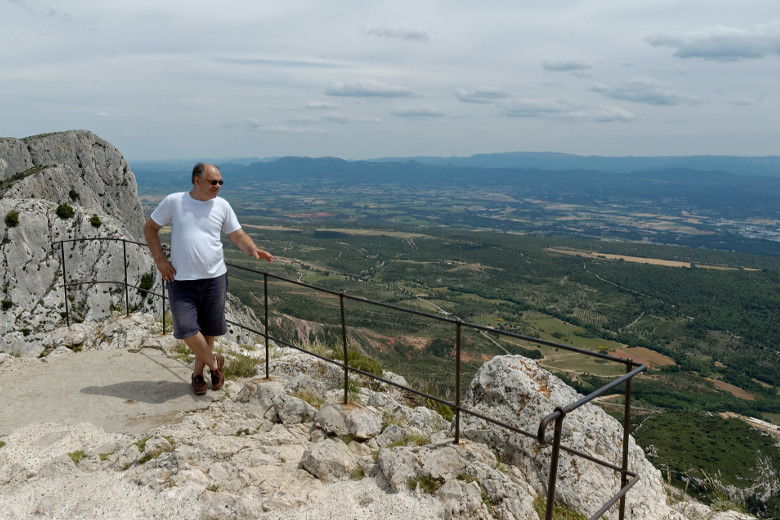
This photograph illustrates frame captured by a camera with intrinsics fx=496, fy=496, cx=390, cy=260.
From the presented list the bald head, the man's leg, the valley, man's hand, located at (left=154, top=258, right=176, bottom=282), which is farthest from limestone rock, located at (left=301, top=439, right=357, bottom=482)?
the valley

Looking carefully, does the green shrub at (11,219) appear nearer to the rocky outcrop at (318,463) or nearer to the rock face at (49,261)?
the rock face at (49,261)

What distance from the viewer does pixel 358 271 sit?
124 m

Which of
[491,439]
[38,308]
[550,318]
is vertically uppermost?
[491,439]

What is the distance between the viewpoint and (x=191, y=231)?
5.31 m

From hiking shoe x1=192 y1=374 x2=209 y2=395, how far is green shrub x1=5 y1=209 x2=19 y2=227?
52.8 feet

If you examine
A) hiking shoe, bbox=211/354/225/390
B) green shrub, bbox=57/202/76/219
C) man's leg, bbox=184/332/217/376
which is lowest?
hiking shoe, bbox=211/354/225/390

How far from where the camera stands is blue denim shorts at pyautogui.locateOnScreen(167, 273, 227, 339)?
5.53 meters

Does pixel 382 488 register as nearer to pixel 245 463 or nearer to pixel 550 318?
pixel 245 463

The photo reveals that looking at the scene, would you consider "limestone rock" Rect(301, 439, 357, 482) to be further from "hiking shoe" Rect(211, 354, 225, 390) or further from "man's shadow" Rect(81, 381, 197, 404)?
"man's shadow" Rect(81, 381, 197, 404)

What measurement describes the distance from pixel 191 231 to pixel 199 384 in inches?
80.4

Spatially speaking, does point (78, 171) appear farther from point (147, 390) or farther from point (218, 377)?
point (218, 377)

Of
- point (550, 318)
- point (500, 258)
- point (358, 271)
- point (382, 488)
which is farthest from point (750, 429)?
point (500, 258)

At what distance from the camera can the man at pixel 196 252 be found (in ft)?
17.4

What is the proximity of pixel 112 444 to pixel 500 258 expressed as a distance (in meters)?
143
